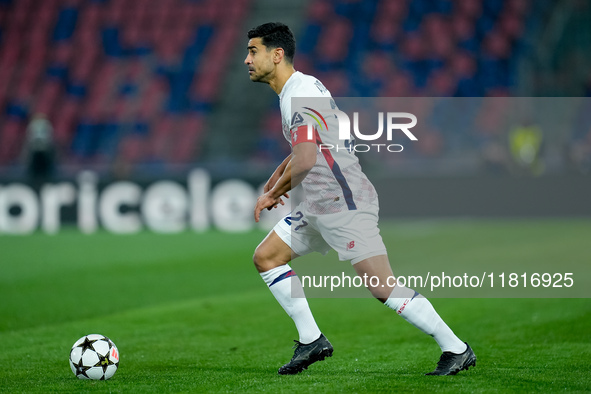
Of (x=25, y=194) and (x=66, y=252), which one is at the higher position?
(x=25, y=194)

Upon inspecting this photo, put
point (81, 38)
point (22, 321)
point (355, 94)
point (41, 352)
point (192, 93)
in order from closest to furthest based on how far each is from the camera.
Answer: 1. point (41, 352)
2. point (22, 321)
3. point (355, 94)
4. point (192, 93)
5. point (81, 38)

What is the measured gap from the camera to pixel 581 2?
18906mm

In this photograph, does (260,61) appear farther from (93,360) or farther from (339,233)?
(93,360)

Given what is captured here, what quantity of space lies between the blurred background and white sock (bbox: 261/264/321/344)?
35.8ft

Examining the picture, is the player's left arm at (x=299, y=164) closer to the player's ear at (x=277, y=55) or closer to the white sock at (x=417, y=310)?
the player's ear at (x=277, y=55)

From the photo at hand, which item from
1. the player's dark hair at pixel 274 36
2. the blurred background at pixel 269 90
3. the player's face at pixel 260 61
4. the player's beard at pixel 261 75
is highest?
the blurred background at pixel 269 90

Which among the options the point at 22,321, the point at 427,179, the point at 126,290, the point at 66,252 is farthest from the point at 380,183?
the point at 22,321

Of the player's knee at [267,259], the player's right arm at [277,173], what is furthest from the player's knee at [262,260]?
the player's right arm at [277,173]

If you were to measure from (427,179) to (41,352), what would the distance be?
11.4 meters

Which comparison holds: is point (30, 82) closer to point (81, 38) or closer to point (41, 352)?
point (81, 38)

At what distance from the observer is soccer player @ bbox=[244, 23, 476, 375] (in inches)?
199

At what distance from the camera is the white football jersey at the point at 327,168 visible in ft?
17.1

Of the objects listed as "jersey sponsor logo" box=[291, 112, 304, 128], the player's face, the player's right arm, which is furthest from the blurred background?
"jersey sponsor logo" box=[291, 112, 304, 128]

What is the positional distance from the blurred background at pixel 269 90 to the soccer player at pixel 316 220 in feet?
35.9
